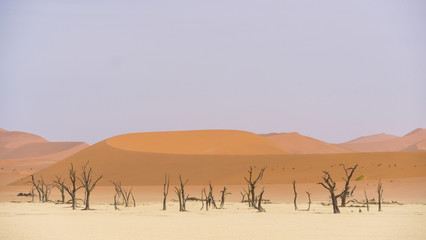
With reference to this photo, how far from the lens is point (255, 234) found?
20.9 m

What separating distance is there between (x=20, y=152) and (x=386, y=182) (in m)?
145

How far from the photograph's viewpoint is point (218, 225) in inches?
958

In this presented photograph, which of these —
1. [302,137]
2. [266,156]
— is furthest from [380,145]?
[266,156]

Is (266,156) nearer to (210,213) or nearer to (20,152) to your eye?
(210,213)

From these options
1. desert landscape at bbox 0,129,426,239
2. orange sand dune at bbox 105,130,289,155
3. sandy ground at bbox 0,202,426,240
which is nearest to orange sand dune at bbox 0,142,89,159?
desert landscape at bbox 0,129,426,239

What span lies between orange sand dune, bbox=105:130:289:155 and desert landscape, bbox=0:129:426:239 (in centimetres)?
17

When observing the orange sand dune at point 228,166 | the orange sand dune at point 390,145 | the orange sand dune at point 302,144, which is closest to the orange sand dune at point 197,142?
the orange sand dune at point 228,166

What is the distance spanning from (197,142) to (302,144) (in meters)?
49.1

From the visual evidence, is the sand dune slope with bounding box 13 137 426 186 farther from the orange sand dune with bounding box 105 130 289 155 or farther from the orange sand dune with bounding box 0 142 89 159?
the orange sand dune with bounding box 0 142 89 159

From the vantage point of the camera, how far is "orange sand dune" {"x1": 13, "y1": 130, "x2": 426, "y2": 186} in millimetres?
57594

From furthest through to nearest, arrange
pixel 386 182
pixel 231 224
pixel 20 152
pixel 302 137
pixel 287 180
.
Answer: pixel 20 152 < pixel 302 137 < pixel 287 180 < pixel 386 182 < pixel 231 224

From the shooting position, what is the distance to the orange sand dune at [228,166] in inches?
2267

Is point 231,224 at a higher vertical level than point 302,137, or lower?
lower

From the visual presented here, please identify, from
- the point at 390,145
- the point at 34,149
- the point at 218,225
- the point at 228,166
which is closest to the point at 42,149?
the point at 34,149
